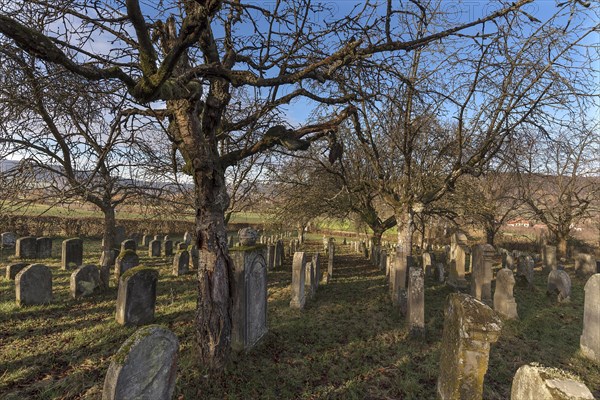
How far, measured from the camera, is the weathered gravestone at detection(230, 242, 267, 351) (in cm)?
489

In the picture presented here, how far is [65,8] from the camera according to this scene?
3719 millimetres

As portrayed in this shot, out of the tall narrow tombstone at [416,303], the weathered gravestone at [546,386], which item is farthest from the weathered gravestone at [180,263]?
the weathered gravestone at [546,386]

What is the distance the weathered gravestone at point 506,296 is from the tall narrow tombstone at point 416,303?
2.87 metres

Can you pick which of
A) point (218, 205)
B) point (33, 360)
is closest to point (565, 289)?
point (218, 205)

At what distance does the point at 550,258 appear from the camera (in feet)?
46.8

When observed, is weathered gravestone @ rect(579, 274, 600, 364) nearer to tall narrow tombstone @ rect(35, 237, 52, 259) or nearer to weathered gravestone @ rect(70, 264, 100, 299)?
weathered gravestone @ rect(70, 264, 100, 299)

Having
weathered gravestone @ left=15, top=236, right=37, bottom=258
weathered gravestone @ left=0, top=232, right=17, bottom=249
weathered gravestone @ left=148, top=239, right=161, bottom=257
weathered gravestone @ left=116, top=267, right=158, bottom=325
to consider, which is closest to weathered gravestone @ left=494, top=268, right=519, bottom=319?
weathered gravestone @ left=116, top=267, right=158, bottom=325

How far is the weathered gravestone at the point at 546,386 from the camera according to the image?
188 centimetres

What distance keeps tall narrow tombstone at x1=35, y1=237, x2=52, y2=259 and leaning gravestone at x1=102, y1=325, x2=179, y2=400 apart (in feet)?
48.9

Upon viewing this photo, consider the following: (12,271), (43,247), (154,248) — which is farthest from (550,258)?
(43,247)

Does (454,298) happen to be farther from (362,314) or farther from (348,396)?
(362,314)

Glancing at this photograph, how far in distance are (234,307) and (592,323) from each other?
6.36 meters

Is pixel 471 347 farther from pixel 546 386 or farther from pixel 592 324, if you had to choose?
pixel 592 324

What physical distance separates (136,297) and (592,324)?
8.66 metres
